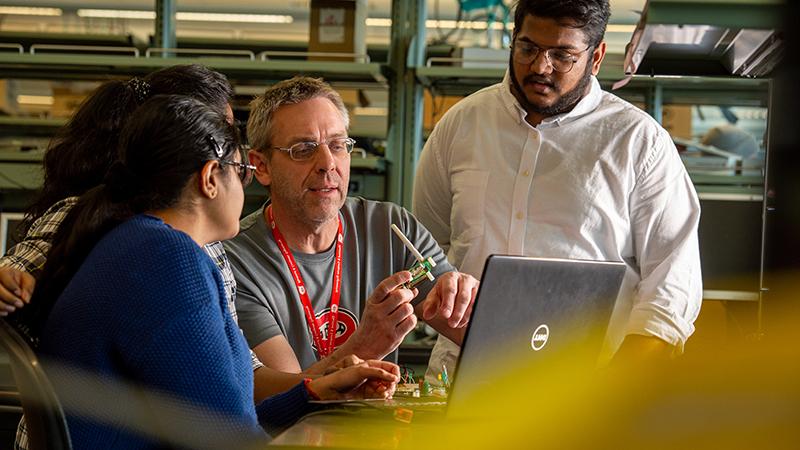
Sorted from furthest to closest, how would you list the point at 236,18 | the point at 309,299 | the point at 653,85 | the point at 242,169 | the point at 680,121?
the point at 236,18 → the point at 680,121 → the point at 653,85 → the point at 309,299 → the point at 242,169

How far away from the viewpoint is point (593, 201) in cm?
207

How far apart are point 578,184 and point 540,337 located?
0.80 metres

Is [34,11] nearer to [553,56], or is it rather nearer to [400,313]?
[553,56]

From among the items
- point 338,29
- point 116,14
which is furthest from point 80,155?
point 116,14

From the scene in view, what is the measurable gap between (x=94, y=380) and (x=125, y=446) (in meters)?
0.10

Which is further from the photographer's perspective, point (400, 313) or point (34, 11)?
point (34, 11)

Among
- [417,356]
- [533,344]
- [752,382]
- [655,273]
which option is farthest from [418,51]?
[752,382]

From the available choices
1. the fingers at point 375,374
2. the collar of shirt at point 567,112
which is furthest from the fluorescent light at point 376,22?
the fingers at point 375,374

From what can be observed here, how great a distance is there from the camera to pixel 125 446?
1.20m

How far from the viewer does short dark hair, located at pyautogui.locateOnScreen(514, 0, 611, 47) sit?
6.44ft

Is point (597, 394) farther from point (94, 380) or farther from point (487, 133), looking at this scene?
point (487, 133)

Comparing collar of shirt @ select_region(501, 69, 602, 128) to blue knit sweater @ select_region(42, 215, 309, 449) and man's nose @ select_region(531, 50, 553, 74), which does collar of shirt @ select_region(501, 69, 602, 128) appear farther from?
blue knit sweater @ select_region(42, 215, 309, 449)

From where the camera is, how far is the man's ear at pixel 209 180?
1.34m

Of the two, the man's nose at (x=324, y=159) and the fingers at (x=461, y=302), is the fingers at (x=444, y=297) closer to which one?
the fingers at (x=461, y=302)
